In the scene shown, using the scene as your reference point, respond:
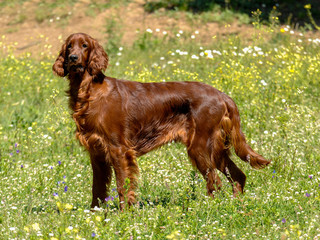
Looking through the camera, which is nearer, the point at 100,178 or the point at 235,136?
the point at 100,178

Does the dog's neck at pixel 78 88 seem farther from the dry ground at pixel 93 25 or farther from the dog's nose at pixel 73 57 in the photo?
the dry ground at pixel 93 25

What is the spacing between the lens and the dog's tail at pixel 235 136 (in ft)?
15.2

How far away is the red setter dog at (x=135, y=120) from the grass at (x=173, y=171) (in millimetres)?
214

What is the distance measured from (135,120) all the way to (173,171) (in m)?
0.81

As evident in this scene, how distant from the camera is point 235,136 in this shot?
4699 mm

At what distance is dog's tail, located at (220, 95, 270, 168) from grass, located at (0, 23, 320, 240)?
0.49 feet

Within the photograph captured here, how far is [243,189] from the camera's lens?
15.4 ft

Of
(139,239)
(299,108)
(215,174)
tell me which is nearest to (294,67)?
(299,108)

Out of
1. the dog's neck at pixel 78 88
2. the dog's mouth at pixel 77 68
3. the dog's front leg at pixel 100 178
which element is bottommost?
the dog's front leg at pixel 100 178

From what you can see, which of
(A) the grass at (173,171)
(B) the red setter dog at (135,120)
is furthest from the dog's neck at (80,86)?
(A) the grass at (173,171)

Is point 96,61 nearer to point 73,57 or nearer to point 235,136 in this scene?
point 73,57

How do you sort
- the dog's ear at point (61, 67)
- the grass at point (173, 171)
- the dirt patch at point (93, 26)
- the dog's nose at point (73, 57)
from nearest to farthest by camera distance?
the grass at point (173, 171)
the dog's nose at point (73, 57)
the dog's ear at point (61, 67)
the dirt patch at point (93, 26)

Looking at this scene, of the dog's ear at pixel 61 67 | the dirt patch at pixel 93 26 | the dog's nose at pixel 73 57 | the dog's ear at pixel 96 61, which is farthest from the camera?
the dirt patch at pixel 93 26

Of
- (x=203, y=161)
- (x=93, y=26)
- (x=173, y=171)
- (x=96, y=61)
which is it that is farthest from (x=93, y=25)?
(x=203, y=161)
